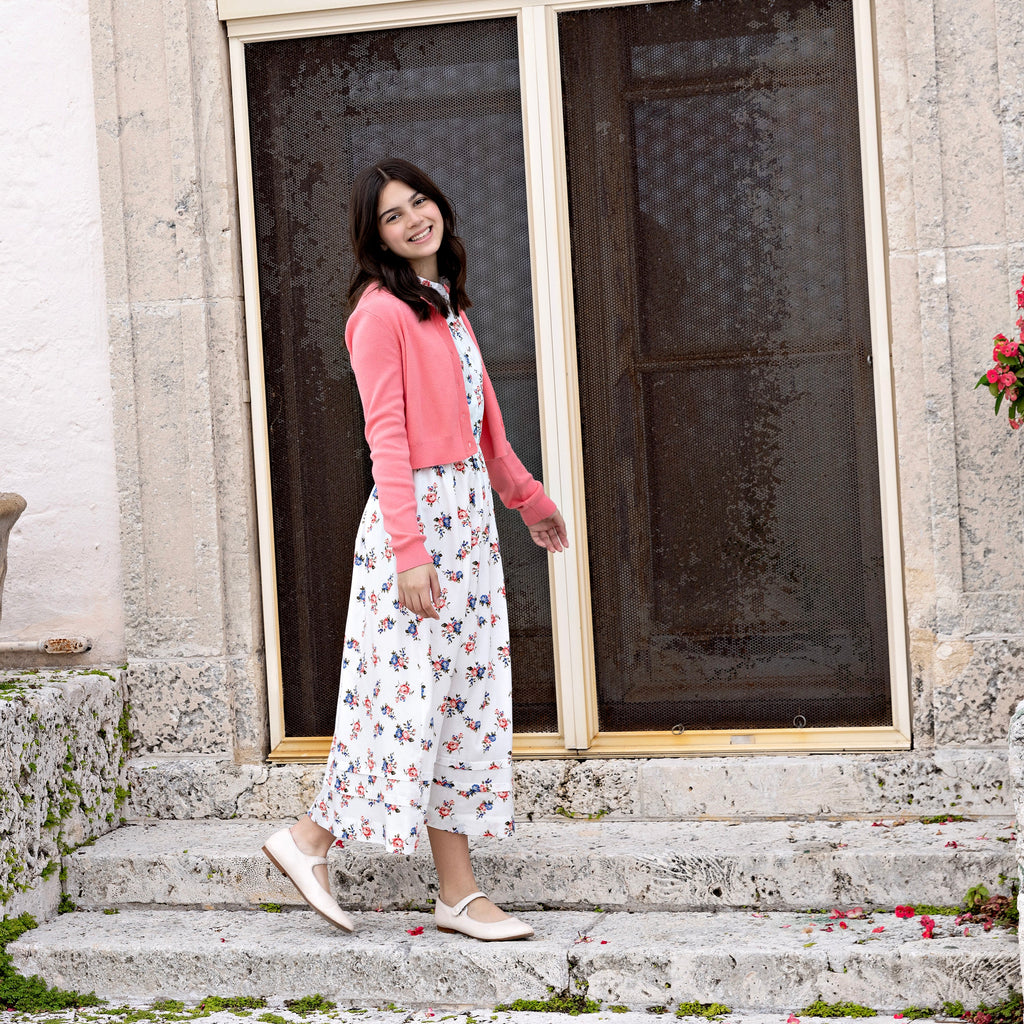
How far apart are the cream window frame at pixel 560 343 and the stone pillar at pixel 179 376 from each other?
6cm

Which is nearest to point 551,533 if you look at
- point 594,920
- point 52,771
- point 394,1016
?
point 594,920

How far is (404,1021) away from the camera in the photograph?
10.2 feet

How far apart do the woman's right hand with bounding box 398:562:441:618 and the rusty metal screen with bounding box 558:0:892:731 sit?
3.70ft

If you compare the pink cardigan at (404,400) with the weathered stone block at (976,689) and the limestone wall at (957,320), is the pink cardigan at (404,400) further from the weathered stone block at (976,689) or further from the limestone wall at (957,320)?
the weathered stone block at (976,689)

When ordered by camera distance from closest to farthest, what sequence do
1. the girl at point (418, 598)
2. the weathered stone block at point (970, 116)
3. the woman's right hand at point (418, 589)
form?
the woman's right hand at point (418, 589) → the girl at point (418, 598) → the weathered stone block at point (970, 116)

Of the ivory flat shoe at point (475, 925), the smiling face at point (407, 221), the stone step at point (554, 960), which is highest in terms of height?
the smiling face at point (407, 221)

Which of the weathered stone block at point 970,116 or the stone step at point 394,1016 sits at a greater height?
the weathered stone block at point 970,116

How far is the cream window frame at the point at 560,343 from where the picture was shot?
12.3 feet

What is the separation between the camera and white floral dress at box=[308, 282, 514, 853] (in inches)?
122

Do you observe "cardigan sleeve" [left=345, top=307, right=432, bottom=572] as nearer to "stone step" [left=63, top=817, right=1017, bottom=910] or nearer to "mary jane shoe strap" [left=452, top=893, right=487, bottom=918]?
"mary jane shoe strap" [left=452, top=893, right=487, bottom=918]

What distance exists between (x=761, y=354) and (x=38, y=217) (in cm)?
238

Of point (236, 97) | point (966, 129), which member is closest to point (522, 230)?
point (236, 97)

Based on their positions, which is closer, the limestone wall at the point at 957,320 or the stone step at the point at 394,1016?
the stone step at the point at 394,1016

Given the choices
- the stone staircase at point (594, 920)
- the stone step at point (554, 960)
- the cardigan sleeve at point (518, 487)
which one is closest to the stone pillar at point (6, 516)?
the stone staircase at point (594, 920)
